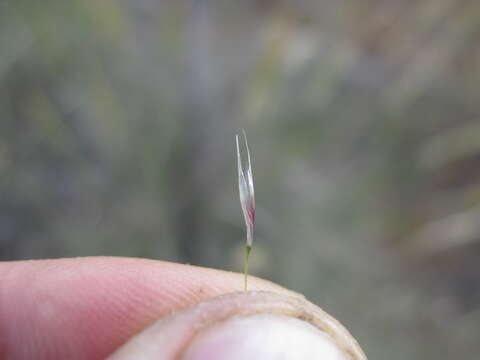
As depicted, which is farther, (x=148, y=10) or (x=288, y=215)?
(x=148, y=10)

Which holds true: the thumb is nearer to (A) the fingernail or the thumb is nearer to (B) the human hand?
(A) the fingernail

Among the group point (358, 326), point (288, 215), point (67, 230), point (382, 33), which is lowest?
point (358, 326)

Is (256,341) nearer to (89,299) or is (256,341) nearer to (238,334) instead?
(238,334)

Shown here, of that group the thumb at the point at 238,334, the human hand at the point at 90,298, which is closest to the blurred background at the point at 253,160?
the human hand at the point at 90,298

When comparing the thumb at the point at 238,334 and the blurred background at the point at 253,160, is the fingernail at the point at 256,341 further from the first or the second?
the blurred background at the point at 253,160

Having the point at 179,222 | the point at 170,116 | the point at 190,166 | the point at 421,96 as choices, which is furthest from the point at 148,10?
the point at 421,96

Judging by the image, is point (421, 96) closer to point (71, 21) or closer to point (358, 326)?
point (358, 326)

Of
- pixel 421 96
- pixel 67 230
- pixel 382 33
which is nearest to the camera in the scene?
pixel 67 230
